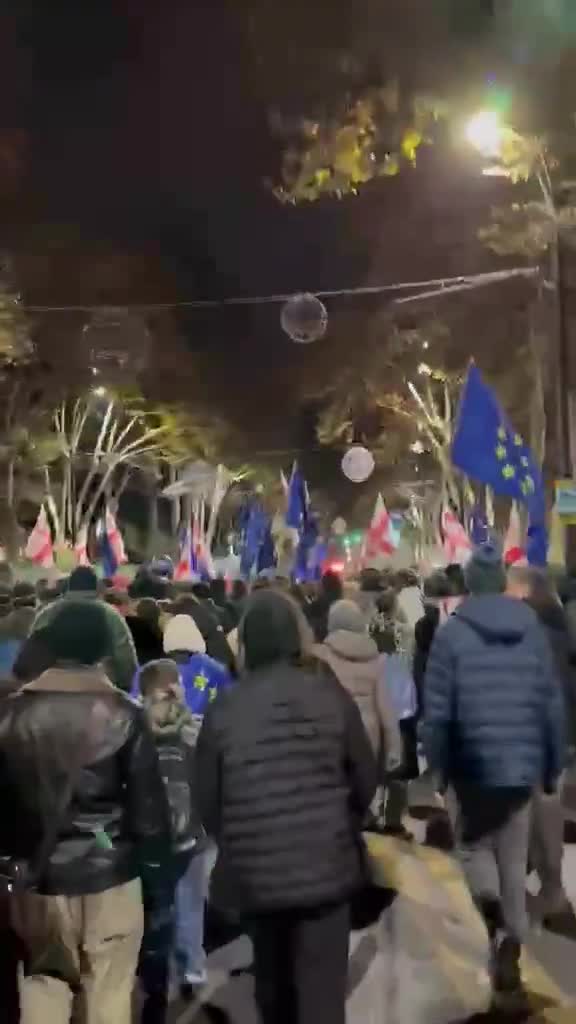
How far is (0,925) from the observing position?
4559mm

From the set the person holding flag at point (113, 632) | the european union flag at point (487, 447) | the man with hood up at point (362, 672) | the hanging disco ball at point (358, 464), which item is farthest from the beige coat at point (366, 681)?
the hanging disco ball at point (358, 464)

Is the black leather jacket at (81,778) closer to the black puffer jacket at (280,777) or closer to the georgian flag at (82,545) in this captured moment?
the black puffer jacket at (280,777)

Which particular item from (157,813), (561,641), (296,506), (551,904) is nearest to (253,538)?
(296,506)

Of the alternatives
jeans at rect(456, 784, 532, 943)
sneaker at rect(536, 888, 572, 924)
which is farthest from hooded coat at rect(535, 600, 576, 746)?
jeans at rect(456, 784, 532, 943)

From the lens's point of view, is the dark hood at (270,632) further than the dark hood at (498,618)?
No

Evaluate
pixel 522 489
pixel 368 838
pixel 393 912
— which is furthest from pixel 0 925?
pixel 522 489

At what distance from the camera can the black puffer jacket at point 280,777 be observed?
13.8 feet

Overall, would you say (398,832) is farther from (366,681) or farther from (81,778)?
(81,778)

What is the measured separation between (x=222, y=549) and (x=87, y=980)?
71.0 metres

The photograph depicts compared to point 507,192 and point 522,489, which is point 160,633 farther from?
point 507,192

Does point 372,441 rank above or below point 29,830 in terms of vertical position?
above

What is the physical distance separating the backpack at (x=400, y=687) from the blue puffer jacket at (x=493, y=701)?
3.60m

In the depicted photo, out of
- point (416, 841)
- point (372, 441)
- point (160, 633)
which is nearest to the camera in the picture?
point (160, 633)

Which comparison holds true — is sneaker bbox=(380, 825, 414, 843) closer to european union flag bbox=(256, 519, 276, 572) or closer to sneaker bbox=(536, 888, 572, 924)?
sneaker bbox=(536, 888, 572, 924)
